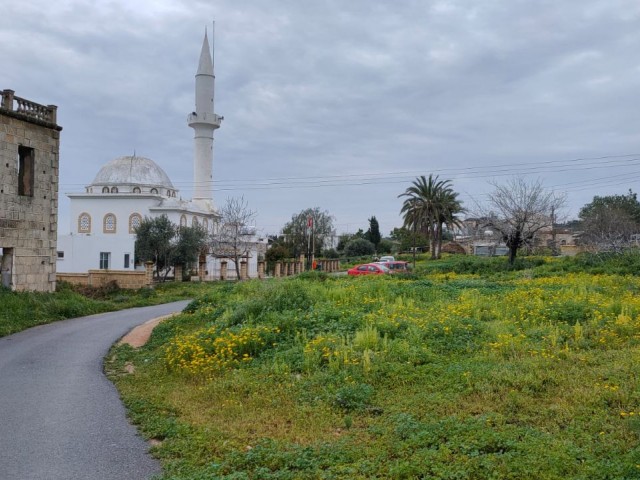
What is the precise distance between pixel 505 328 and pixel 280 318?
15.1 ft

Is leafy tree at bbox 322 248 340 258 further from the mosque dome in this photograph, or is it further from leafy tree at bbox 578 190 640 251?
leafy tree at bbox 578 190 640 251

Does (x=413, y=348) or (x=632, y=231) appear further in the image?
(x=632, y=231)

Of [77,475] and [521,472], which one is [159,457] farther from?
[521,472]

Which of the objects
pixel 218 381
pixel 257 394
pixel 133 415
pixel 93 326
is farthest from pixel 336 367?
pixel 93 326

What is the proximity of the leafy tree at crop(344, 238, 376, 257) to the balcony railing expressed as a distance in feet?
173

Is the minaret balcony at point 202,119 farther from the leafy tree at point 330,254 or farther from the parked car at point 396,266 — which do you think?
the parked car at point 396,266

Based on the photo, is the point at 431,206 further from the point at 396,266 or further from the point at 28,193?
the point at 28,193

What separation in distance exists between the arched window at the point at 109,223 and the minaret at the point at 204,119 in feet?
31.9

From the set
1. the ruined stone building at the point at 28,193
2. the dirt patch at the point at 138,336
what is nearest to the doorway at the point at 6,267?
the ruined stone building at the point at 28,193

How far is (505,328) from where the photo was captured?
37.7 ft

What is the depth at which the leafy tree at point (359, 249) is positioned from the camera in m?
74.6

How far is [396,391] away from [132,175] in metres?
59.7

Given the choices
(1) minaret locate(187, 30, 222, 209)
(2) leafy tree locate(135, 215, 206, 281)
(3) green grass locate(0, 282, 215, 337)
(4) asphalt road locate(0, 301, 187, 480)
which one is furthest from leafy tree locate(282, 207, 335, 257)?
(4) asphalt road locate(0, 301, 187, 480)


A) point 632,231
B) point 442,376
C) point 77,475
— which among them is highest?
point 632,231
